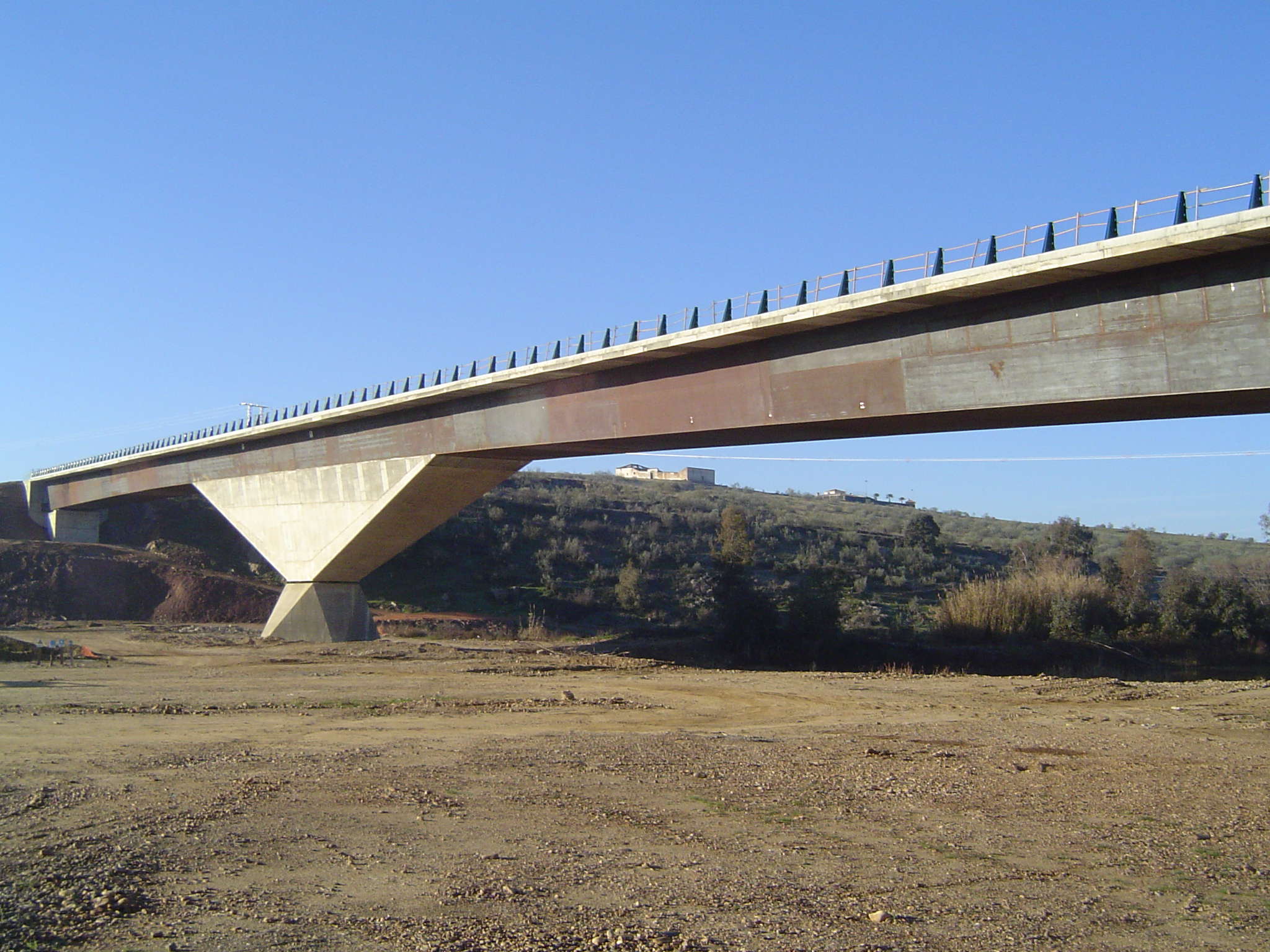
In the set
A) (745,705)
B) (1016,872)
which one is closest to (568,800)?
(1016,872)

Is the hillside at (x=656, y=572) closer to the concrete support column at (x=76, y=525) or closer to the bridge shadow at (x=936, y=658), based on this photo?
the concrete support column at (x=76, y=525)

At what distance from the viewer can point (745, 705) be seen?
1894cm

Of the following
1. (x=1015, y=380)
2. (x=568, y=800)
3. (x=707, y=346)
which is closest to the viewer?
(x=568, y=800)

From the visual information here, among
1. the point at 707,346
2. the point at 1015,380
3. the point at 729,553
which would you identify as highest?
the point at 707,346

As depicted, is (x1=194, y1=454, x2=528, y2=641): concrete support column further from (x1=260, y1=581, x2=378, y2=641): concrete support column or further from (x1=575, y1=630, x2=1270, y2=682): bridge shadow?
(x1=575, y1=630, x2=1270, y2=682): bridge shadow

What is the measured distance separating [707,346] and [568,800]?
15.5 m

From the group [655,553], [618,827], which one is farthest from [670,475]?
[618,827]

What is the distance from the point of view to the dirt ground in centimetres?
592

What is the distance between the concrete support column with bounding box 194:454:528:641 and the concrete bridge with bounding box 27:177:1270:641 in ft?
0.28

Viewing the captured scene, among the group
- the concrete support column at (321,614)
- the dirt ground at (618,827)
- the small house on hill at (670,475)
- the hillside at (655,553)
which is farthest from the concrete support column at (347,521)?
the small house on hill at (670,475)

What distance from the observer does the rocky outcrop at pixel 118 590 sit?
4303 centimetres

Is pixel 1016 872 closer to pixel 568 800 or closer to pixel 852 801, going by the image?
pixel 852 801

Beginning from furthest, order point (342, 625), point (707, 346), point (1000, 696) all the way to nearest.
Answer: point (342, 625) < point (707, 346) < point (1000, 696)

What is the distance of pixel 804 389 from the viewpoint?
21.7 m
